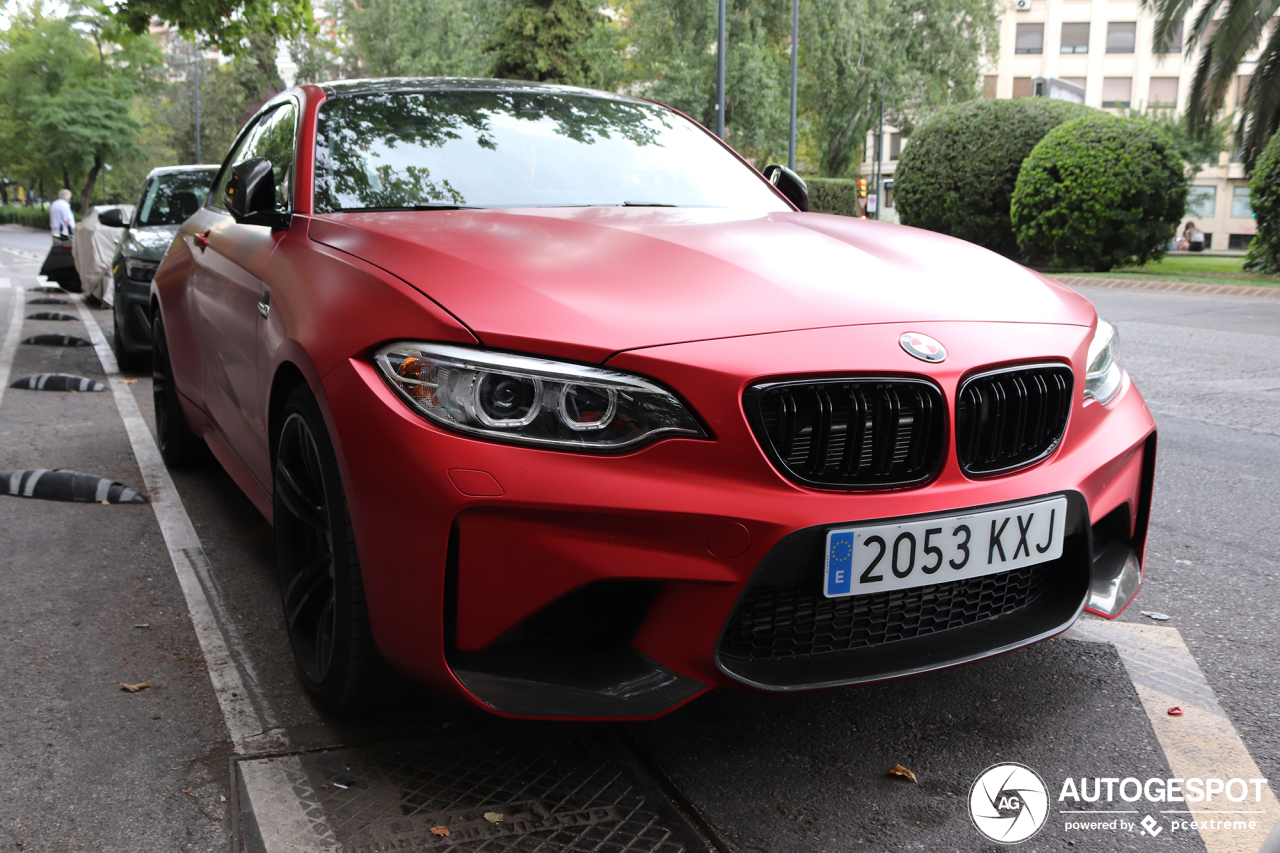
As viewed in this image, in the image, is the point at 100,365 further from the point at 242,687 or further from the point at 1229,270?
the point at 1229,270

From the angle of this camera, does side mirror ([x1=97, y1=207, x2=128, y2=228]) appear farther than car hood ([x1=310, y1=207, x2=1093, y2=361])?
Yes

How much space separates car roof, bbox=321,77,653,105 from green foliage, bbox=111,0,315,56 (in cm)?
820

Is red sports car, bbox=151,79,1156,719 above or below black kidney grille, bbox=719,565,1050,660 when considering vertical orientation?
above

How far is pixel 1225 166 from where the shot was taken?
60938 millimetres

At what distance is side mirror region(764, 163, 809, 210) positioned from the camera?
4059 millimetres

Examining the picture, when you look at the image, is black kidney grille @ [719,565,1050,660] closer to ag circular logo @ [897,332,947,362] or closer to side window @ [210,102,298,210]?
ag circular logo @ [897,332,947,362]

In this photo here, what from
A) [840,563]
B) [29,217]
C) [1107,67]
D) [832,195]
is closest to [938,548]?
[840,563]

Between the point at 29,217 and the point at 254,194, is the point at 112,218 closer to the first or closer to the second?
the point at 254,194

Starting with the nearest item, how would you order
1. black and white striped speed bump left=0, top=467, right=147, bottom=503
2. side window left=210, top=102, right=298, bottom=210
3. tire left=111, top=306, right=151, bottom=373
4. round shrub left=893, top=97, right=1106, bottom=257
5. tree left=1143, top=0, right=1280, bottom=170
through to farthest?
side window left=210, top=102, right=298, bottom=210
black and white striped speed bump left=0, top=467, right=147, bottom=503
tire left=111, top=306, right=151, bottom=373
tree left=1143, top=0, right=1280, bottom=170
round shrub left=893, top=97, right=1106, bottom=257

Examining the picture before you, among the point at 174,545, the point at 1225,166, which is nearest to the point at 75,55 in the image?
the point at 174,545

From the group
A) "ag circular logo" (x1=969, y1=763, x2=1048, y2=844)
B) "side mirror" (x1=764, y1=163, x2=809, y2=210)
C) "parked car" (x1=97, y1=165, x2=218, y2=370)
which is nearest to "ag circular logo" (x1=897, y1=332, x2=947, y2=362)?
"ag circular logo" (x1=969, y1=763, x2=1048, y2=844)

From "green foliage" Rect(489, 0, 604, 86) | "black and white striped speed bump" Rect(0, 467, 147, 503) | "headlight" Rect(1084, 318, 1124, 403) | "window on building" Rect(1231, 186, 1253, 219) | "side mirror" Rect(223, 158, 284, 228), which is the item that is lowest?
"window on building" Rect(1231, 186, 1253, 219)

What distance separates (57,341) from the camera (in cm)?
1046

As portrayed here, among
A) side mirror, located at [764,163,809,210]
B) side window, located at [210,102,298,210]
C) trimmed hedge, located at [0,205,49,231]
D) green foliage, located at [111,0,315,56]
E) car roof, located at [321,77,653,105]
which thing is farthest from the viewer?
trimmed hedge, located at [0,205,49,231]
